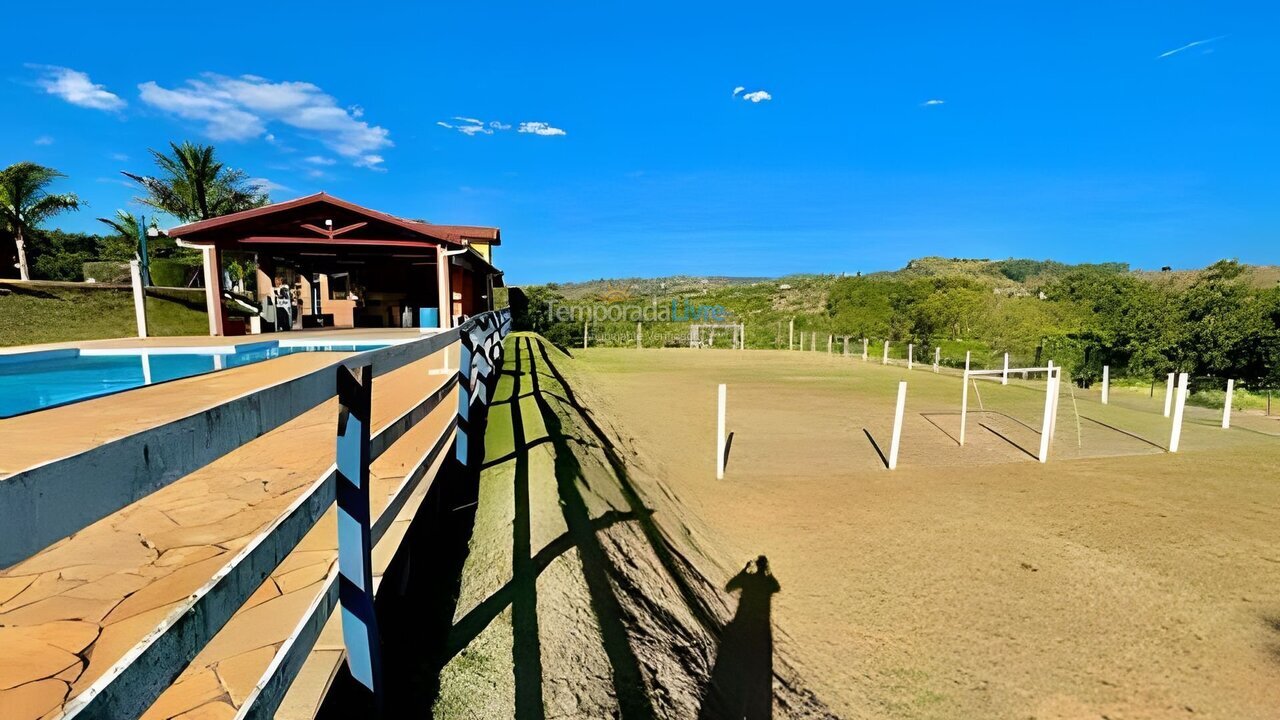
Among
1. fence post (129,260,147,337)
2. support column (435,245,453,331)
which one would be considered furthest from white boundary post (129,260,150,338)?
support column (435,245,453,331)

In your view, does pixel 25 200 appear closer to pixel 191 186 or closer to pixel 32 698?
pixel 191 186

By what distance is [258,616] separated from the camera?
2102 mm

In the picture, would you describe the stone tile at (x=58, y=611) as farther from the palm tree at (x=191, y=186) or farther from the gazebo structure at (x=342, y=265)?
the palm tree at (x=191, y=186)

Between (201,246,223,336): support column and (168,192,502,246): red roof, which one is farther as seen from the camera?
(201,246,223,336): support column

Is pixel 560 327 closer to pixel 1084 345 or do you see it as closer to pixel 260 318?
pixel 260 318

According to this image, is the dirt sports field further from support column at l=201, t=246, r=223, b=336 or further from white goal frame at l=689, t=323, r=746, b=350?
white goal frame at l=689, t=323, r=746, b=350

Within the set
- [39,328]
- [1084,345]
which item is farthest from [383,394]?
[1084,345]

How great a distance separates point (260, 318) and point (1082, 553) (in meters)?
17.1

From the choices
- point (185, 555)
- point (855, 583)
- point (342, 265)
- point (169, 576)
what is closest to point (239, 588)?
point (169, 576)

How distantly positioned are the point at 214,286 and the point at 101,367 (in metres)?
3.66

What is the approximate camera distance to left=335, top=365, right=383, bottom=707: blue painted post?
1.59 metres

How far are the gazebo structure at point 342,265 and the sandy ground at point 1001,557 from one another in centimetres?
690

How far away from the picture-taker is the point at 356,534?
1.62 meters

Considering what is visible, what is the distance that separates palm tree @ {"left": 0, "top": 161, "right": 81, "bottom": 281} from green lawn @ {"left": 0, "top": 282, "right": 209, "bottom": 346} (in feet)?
37.6
